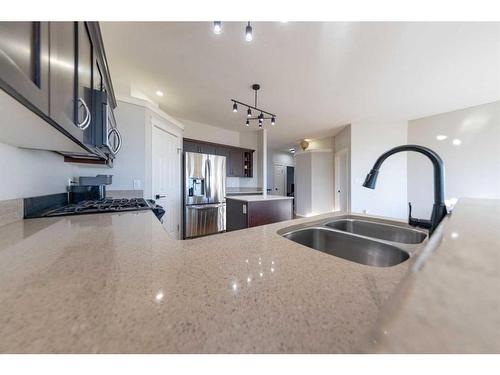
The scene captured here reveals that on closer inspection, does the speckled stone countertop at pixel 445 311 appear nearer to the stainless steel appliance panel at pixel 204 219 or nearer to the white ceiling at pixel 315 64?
the white ceiling at pixel 315 64

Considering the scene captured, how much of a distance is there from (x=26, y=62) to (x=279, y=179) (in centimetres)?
738

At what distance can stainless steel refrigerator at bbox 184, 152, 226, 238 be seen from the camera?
3.45 m

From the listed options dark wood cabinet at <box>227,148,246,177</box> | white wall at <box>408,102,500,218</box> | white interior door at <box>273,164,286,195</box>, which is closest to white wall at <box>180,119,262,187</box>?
dark wood cabinet at <box>227,148,246,177</box>

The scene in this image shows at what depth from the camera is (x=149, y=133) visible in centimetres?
263

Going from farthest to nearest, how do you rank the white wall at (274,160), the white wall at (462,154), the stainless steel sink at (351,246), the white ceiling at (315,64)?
1. the white wall at (274,160)
2. the white wall at (462,154)
3. the white ceiling at (315,64)
4. the stainless steel sink at (351,246)

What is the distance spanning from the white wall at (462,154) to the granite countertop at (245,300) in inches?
172

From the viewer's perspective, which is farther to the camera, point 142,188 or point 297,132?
point 297,132

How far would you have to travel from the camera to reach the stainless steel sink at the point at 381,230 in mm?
1016

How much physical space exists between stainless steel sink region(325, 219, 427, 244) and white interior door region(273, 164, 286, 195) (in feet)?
19.9

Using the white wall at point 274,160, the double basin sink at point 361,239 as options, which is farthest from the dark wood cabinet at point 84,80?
the white wall at point 274,160

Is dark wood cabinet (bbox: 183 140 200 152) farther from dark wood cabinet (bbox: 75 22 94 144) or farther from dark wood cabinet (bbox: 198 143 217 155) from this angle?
dark wood cabinet (bbox: 75 22 94 144)
